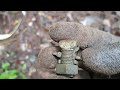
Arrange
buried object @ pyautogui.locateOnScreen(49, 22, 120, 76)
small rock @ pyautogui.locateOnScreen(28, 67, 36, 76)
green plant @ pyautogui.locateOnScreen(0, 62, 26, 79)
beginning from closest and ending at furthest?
buried object @ pyautogui.locateOnScreen(49, 22, 120, 76) → green plant @ pyautogui.locateOnScreen(0, 62, 26, 79) → small rock @ pyautogui.locateOnScreen(28, 67, 36, 76)

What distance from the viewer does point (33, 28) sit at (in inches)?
123

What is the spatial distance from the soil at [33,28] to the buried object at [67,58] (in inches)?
50.4

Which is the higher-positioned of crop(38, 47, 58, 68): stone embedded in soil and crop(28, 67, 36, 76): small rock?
crop(38, 47, 58, 68): stone embedded in soil

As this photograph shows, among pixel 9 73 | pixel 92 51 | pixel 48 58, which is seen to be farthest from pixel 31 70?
pixel 92 51

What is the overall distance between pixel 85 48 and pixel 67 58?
109 mm

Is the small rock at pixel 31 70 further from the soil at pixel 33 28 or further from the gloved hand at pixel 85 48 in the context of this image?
the gloved hand at pixel 85 48

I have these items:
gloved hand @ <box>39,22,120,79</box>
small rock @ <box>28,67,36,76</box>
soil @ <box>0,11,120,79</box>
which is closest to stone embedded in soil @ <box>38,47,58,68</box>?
gloved hand @ <box>39,22,120,79</box>

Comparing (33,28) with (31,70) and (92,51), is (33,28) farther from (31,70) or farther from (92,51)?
(92,51)

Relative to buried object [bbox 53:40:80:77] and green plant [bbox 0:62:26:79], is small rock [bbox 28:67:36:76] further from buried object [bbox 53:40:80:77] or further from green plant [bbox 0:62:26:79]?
buried object [bbox 53:40:80:77]

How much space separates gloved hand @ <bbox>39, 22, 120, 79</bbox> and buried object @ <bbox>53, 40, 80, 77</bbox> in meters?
0.03

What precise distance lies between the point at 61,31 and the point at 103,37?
0.86ft

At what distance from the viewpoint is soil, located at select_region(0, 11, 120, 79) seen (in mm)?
2908

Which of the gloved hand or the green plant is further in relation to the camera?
the green plant

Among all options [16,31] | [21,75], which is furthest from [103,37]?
[16,31]
